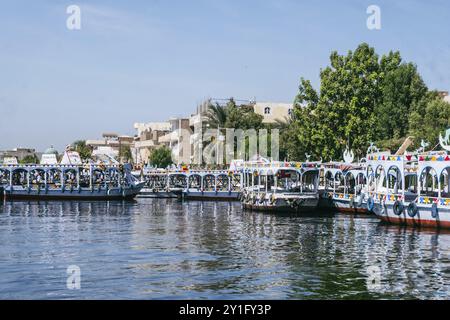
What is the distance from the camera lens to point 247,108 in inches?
3986

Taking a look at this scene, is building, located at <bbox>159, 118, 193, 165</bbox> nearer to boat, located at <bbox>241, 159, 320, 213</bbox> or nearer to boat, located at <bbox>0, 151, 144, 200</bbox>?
boat, located at <bbox>0, 151, 144, 200</bbox>

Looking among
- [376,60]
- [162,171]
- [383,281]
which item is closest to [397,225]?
[383,281]

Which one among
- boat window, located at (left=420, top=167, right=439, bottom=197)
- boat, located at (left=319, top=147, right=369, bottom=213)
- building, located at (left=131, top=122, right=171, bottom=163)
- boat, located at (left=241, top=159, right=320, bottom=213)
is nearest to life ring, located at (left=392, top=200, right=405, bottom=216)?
boat window, located at (left=420, top=167, right=439, bottom=197)

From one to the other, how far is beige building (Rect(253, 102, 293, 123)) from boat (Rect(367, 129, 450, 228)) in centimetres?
5691

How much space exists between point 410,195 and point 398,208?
79.4 inches

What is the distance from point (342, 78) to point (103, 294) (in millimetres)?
50953

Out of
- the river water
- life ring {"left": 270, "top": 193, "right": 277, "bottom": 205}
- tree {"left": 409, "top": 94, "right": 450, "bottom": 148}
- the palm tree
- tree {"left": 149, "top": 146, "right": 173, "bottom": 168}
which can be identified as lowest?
the river water

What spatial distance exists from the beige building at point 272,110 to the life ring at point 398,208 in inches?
2474

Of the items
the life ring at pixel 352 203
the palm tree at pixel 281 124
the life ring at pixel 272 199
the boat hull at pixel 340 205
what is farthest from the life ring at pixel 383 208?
the palm tree at pixel 281 124

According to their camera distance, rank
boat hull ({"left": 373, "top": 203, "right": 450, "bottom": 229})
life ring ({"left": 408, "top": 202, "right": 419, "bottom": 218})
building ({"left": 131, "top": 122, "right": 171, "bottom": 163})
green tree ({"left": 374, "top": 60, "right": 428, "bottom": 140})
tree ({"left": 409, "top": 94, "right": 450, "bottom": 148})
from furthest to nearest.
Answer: building ({"left": 131, "top": 122, "right": 171, "bottom": 163}) → green tree ({"left": 374, "top": 60, "right": 428, "bottom": 140}) → tree ({"left": 409, "top": 94, "right": 450, "bottom": 148}) → life ring ({"left": 408, "top": 202, "right": 419, "bottom": 218}) → boat hull ({"left": 373, "top": 203, "right": 450, "bottom": 229})

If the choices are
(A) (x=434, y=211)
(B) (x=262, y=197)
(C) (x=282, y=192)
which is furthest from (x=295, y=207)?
(A) (x=434, y=211)

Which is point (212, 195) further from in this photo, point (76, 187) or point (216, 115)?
point (216, 115)

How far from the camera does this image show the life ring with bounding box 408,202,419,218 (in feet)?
135
